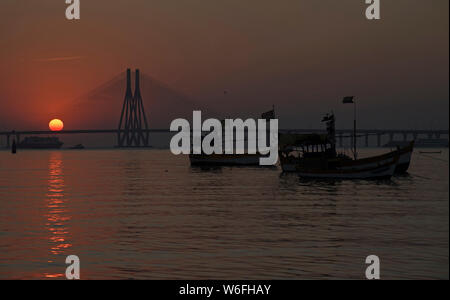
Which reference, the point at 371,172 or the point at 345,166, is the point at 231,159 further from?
the point at 371,172

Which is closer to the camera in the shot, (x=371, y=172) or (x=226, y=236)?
(x=226, y=236)

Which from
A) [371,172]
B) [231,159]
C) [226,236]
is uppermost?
[231,159]

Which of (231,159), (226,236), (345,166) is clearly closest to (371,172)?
(345,166)

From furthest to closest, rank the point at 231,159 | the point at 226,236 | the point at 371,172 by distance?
the point at 231,159, the point at 371,172, the point at 226,236

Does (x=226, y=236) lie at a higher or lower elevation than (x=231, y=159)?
lower

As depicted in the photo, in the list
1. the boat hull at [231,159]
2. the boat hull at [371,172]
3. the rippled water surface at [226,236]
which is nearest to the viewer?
the rippled water surface at [226,236]

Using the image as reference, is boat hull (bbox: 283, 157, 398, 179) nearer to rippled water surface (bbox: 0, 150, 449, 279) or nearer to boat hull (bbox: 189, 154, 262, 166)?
rippled water surface (bbox: 0, 150, 449, 279)

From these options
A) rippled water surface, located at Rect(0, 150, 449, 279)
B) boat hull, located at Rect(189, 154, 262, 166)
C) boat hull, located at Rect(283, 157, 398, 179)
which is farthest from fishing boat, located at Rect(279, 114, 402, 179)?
boat hull, located at Rect(189, 154, 262, 166)

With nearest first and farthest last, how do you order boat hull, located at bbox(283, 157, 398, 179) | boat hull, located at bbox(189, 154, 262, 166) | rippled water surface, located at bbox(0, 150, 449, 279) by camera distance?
rippled water surface, located at bbox(0, 150, 449, 279) → boat hull, located at bbox(283, 157, 398, 179) → boat hull, located at bbox(189, 154, 262, 166)

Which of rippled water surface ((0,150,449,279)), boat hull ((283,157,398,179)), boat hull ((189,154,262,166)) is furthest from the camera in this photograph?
boat hull ((189,154,262,166))

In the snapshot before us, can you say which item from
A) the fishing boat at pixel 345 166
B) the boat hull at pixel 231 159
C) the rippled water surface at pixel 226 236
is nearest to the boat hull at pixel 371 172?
the fishing boat at pixel 345 166

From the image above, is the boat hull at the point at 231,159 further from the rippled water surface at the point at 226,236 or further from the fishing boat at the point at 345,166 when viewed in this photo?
the rippled water surface at the point at 226,236

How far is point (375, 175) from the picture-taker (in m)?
63.8
